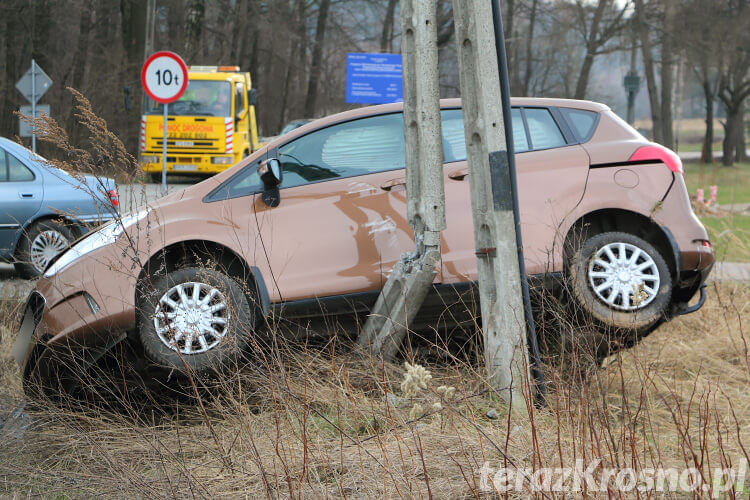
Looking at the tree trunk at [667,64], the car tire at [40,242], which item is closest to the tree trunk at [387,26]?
the tree trunk at [667,64]

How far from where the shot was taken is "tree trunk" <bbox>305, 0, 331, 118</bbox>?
39406 mm

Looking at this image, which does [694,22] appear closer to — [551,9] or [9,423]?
[551,9]

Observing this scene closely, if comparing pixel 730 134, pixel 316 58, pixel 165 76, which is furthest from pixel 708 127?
pixel 165 76

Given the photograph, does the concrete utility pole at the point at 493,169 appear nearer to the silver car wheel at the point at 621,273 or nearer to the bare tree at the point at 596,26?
the silver car wheel at the point at 621,273

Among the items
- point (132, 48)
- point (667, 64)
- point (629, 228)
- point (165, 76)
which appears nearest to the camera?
point (629, 228)

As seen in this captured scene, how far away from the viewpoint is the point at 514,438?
3.82 metres

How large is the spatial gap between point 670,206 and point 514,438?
251cm

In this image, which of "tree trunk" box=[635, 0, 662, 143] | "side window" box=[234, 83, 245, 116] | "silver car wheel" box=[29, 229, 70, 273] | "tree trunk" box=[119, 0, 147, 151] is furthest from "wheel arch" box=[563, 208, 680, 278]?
"tree trunk" box=[635, 0, 662, 143]

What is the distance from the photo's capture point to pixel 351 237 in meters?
5.50

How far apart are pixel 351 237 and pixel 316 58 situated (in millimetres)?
36708

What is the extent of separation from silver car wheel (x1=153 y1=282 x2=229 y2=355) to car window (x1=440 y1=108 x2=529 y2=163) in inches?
68.6

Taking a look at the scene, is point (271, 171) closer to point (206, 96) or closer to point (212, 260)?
point (212, 260)

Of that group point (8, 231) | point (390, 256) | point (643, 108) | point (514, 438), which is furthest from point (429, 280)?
point (643, 108)

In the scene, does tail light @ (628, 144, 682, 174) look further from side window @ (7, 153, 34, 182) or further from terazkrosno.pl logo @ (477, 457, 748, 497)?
side window @ (7, 153, 34, 182)
